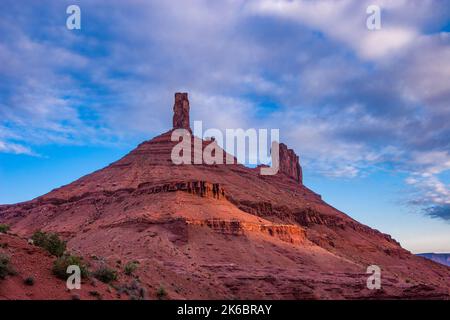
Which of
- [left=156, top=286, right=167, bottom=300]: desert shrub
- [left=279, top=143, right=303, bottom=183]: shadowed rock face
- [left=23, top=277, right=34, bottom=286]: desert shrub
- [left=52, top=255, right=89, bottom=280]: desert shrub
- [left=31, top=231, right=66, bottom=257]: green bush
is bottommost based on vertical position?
[left=156, top=286, right=167, bottom=300]: desert shrub

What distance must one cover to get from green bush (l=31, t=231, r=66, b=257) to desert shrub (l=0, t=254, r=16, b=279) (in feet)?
14.3

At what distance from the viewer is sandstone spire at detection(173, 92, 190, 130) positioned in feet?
408

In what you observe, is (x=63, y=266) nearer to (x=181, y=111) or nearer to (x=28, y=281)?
(x=28, y=281)

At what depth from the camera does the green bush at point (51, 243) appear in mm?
26469

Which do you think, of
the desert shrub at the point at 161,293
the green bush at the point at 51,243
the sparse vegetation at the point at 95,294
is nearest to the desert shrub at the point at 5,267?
the sparse vegetation at the point at 95,294

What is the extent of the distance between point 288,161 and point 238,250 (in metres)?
103

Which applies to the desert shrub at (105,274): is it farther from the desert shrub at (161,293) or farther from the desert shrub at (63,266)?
the desert shrub at (161,293)

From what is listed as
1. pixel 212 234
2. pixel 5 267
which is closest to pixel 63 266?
pixel 5 267

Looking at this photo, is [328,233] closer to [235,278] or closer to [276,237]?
[276,237]

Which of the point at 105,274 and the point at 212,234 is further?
the point at 212,234

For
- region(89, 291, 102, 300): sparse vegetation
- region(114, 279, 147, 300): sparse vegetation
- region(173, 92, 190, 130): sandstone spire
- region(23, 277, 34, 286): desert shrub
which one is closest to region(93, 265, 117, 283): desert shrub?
region(114, 279, 147, 300): sparse vegetation

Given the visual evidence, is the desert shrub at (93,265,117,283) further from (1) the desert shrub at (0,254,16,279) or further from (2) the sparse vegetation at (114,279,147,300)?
(1) the desert shrub at (0,254,16,279)

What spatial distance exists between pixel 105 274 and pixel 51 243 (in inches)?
125

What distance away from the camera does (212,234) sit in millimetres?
66250
